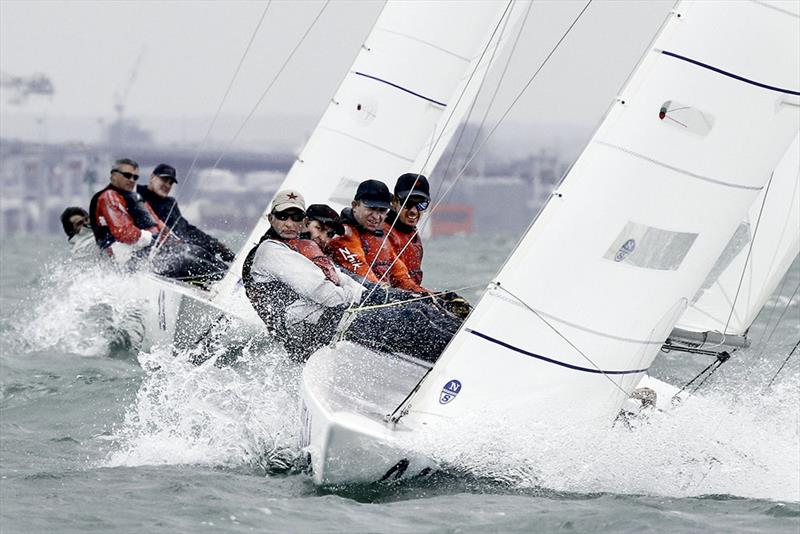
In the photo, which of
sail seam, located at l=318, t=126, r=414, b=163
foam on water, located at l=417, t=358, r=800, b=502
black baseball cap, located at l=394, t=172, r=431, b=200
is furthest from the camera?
sail seam, located at l=318, t=126, r=414, b=163

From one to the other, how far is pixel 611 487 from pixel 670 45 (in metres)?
1.39

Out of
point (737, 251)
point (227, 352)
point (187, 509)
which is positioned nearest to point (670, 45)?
point (737, 251)

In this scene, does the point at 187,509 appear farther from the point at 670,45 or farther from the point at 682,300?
the point at 670,45

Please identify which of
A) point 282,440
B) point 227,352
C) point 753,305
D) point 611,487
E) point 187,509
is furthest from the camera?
point 227,352

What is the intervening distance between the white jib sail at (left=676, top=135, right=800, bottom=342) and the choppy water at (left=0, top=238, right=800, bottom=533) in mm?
385

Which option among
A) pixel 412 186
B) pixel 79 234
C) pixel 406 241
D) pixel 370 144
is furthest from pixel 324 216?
pixel 79 234

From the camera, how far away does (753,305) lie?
5.95 metres

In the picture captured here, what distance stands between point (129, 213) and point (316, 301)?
434cm

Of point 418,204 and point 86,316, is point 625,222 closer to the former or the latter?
point 418,204

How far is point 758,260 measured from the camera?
19.7 feet

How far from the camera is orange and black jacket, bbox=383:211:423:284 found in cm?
591

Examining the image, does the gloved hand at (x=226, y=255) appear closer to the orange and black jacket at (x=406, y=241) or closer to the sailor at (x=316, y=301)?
the orange and black jacket at (x=406, y=241)

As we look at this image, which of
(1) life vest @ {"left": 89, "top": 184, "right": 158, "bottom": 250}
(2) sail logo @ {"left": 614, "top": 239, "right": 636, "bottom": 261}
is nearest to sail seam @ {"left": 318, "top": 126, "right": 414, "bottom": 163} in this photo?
(1) life vest @ {"left": 89, "top": 184, "right": 158, "bottom": 250}

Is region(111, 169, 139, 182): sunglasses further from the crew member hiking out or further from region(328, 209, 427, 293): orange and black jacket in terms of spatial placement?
region(328, 209, 427, 293): orange and black jacket
